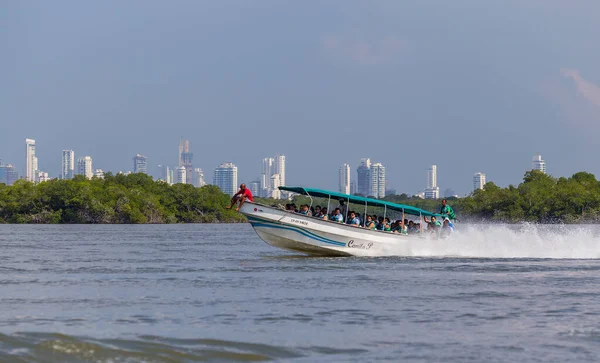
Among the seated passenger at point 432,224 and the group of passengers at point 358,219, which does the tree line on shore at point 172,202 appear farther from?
the group of passengers at point 358,219

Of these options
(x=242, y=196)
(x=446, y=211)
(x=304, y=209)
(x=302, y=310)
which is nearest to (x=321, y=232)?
(x=304, y=209)

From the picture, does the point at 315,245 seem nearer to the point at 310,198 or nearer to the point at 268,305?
the point at 310,198

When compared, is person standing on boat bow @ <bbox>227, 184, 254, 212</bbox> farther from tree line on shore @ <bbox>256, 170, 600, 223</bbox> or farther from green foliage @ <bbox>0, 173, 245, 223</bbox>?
green foliage @ <bbox>0, 173, 245, 223</bbox>

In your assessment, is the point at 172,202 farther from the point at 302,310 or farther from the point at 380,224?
the point at 302,310

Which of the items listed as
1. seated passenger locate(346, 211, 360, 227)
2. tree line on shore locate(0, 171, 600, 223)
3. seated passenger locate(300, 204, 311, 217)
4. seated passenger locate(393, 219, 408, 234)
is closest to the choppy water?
seated passenger locate(393, 219, 408, 234)

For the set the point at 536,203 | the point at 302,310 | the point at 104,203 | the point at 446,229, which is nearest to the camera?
the point at 302,310

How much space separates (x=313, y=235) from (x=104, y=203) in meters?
95.5

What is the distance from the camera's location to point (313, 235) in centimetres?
3578

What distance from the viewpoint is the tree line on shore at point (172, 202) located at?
410 feet

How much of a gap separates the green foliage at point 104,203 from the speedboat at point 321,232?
90354mm

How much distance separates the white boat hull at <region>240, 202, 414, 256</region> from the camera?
3534 centimetres

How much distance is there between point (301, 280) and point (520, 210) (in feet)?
347

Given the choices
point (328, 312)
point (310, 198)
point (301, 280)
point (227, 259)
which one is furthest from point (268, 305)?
point (227, 259)

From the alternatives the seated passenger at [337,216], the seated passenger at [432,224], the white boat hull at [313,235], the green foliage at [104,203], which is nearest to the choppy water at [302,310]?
the white boat hull at [313,235]
